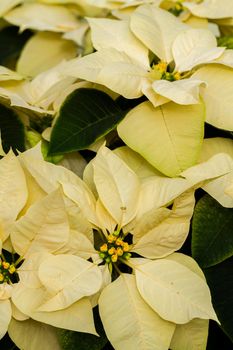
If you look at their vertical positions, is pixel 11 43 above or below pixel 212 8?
below

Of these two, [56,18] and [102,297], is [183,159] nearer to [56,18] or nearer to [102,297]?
[102,297]

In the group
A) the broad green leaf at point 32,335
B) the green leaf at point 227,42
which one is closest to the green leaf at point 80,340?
the broad green leaf at point 32,335

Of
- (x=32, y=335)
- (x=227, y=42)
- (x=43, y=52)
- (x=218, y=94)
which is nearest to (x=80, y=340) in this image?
(x=32, y=335)

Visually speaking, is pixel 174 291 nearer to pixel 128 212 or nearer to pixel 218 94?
pixel 128 212

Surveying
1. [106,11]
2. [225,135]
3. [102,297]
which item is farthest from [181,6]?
[102,297]

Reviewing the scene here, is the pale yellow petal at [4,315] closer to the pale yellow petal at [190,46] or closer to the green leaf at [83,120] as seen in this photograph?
the green leaf at [83,120]

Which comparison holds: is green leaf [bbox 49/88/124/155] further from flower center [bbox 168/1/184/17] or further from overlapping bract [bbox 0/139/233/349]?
flower center [bbox 168/1/184/17]

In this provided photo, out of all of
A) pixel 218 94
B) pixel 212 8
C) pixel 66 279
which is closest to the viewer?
pixel 66 279
